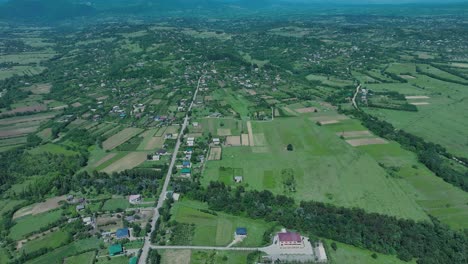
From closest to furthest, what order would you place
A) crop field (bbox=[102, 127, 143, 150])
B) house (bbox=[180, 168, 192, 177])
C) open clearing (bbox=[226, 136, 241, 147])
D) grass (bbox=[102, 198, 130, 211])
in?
1. grass (bbox=[102, 198, 130, 211])
2. house (bbox=[180, 168, 192, 177])
3. open clearing (bbox=[226, 136, 241, 147])
4. crop field (bbox=[102, 127, 143, 150])

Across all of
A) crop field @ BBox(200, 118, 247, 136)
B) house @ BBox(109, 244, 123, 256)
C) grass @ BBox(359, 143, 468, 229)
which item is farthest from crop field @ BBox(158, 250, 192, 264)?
crop field @ BBox(200, 118, 247, 136)

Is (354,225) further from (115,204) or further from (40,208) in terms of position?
(40,208)

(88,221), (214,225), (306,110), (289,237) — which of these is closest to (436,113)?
(306,110)

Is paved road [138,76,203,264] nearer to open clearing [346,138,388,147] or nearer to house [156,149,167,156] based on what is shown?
house [156,149,167,156]

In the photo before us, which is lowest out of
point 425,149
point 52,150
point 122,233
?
point 52,150

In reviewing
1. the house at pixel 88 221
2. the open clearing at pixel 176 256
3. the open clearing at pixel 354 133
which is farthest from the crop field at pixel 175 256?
the open clearing at pixel 354 133

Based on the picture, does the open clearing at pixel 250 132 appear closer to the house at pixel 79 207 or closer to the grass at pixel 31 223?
the house at pixel 79 207
